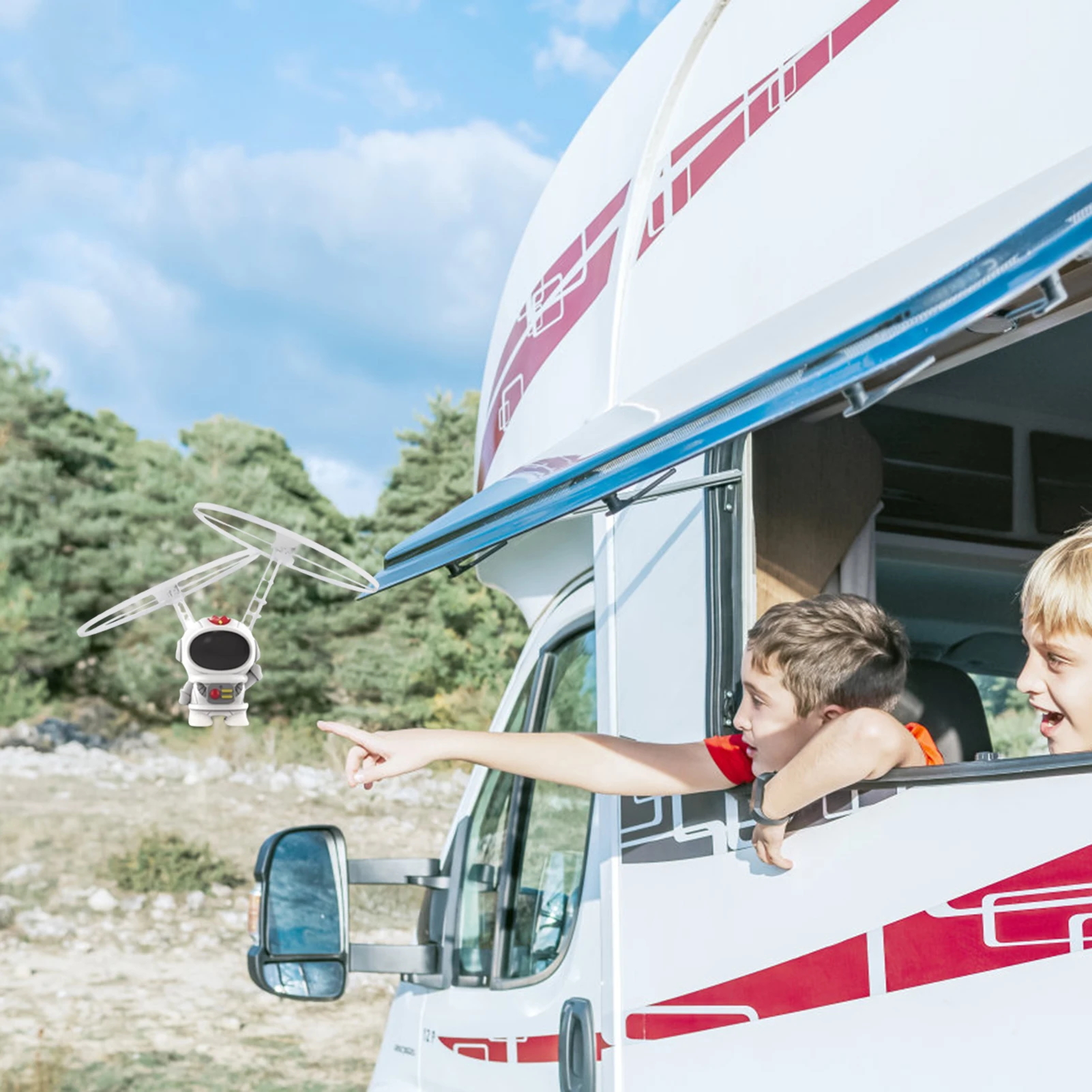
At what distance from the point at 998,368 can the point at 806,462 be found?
30.7 inches

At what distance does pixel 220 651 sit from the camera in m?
2.14

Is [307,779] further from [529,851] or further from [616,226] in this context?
[616,226]

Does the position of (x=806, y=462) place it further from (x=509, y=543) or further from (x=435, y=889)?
(x=435, y=889)

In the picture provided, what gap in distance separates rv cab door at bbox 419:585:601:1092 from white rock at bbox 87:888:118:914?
12.1 meters

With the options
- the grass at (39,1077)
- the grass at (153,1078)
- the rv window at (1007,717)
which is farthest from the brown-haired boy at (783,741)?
the grass at (39,1077)

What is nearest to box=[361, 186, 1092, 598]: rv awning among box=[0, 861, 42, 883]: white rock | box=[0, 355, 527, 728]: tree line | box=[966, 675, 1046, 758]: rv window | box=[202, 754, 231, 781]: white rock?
box=[966, 675, 1046, 758]: rv window

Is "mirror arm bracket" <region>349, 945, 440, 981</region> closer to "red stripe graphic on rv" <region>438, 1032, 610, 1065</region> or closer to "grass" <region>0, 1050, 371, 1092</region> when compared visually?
"red stripe graphic on rv" <region>438, 1032, 610, 1065</region>

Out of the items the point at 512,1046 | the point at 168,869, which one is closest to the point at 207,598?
the point at 168,869

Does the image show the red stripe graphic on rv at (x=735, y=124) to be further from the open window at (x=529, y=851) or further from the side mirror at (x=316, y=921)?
the side mirror at (x=316, y=921)

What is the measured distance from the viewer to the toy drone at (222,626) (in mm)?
2008

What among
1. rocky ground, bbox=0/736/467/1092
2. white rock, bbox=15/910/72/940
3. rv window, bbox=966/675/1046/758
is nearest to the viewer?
rv window, bbox=966/675/1046/758

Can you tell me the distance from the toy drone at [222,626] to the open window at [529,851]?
2.86ft

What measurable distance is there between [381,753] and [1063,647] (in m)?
0.99

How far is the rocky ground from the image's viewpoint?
391 inches
